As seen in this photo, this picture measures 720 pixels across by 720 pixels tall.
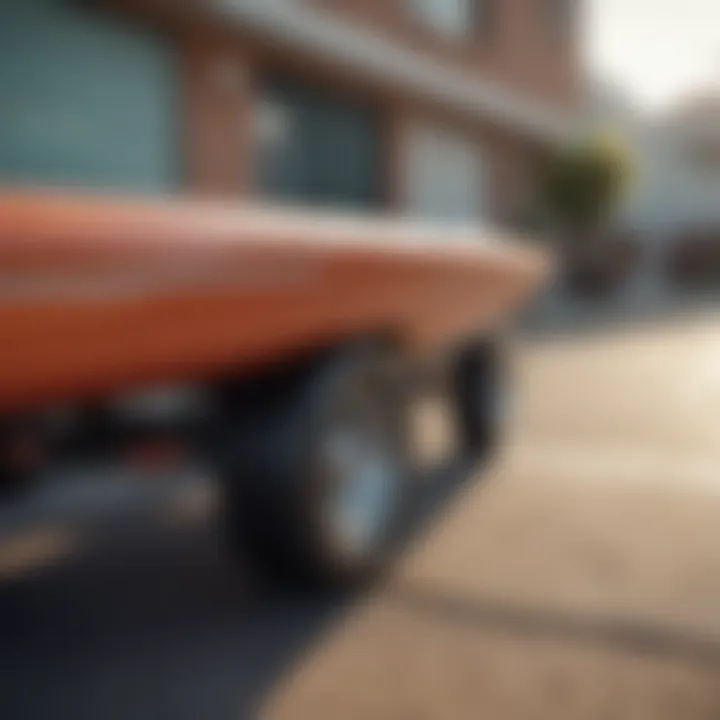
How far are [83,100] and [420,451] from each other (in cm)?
564

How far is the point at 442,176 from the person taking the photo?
1856cm

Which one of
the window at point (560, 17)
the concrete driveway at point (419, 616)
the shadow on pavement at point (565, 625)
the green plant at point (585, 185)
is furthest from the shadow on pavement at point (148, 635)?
the window at point (560, 17)

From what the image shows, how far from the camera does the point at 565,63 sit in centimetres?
2386

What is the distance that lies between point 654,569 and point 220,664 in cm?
163

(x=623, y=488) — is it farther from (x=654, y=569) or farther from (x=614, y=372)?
(x=614, y=372)

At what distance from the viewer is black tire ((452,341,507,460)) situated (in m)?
5.79

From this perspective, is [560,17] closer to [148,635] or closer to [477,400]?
[477,400]

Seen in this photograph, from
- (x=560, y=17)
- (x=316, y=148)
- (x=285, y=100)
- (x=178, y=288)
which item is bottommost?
(x=178, y=288)

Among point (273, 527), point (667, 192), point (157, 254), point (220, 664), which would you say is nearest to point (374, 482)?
point (273, 527)

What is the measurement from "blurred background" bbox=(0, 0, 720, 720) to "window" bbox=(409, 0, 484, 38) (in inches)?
3.0

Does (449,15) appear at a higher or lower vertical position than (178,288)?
higher

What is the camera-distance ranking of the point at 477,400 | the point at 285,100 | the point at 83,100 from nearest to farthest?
the point at 477,400 < the point at 83,100 < the point at 285,100

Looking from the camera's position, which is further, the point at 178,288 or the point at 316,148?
the point at 316,148

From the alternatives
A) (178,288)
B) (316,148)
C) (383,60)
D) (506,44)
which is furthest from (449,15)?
(178,288)
